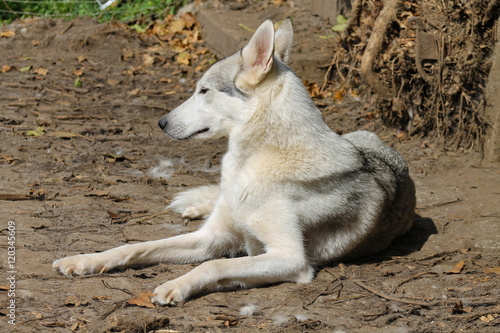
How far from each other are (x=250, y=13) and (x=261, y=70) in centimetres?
583

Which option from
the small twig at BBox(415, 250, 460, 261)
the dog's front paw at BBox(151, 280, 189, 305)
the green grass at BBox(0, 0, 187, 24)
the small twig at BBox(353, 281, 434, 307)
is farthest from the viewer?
the green grass at BBox(0, 0, 187, 24)

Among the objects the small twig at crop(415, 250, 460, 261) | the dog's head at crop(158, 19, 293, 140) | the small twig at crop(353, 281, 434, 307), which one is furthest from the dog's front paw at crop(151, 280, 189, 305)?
the small twig at crop(415, 250, 460, 261)

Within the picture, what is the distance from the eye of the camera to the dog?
3.74 metres

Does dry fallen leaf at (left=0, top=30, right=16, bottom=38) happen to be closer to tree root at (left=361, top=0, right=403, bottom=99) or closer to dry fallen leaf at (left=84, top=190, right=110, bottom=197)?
dry fallen leaf at (left=84, top=190, right=110, bottom=197)

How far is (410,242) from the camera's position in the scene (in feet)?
15.1

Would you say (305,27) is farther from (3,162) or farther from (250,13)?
(3,162)

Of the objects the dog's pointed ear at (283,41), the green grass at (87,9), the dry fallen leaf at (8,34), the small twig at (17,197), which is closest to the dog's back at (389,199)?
the dog's pointed ear at (283,41)

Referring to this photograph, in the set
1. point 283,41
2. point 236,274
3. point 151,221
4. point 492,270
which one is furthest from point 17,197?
point 492,270

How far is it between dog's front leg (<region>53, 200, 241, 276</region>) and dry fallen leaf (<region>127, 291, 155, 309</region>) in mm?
479

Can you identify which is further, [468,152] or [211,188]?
[468,152]

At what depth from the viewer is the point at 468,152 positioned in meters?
6.12

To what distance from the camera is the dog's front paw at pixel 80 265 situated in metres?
3.56

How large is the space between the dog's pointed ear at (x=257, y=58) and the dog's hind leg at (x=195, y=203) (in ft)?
4.25

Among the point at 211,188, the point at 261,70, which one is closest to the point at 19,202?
the point at 211,188
